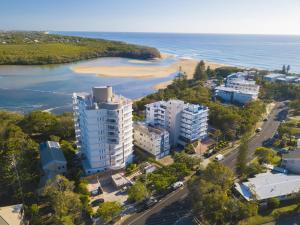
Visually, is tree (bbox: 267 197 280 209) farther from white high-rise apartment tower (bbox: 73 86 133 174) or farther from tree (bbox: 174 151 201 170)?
white high-rise apartment tower (bbox: 73 86 133 174)

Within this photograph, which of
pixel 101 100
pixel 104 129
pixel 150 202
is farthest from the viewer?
pixel 101 100

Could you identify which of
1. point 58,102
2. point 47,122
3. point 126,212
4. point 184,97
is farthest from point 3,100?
point 126,212

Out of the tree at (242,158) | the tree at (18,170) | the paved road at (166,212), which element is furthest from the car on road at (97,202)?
the tree at (242,158)

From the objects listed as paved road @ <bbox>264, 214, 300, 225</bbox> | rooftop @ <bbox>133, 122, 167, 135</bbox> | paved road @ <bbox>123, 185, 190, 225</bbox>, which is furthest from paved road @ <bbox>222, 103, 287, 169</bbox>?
paved road @ <bbox>123, 185, 190, 225</bbox>

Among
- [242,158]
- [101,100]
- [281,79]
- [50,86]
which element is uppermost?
[101,100]

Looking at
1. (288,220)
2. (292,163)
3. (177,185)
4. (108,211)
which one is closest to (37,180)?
(108,211)

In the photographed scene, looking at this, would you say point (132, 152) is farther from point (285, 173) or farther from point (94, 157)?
point (285, 173)

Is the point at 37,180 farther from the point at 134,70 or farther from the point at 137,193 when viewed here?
the point at 134,70
